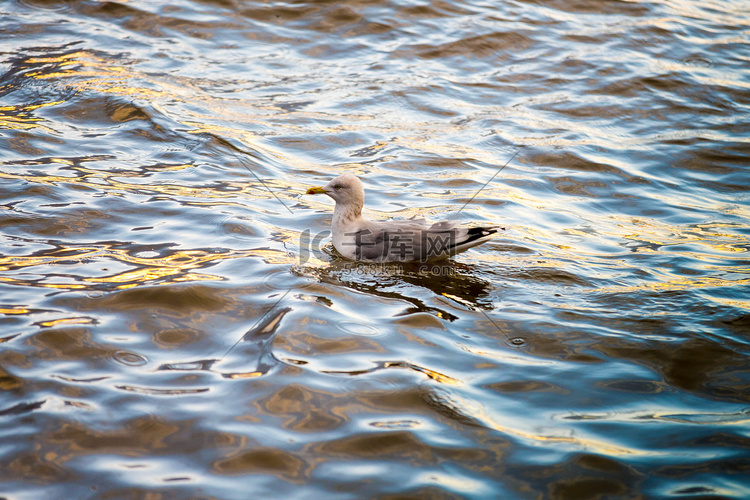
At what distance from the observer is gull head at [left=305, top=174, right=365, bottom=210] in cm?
668

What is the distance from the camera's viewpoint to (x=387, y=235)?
6359 mm

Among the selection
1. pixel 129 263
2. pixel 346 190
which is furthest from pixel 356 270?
pixel 129 263

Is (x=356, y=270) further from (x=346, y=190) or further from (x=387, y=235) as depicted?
(x=346, y=190)

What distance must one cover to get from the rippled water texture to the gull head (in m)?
0.56

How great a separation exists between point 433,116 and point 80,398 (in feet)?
25.4

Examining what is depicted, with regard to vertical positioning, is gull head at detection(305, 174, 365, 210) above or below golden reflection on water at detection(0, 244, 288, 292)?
above

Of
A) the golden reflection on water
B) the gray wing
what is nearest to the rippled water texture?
the golden reflection on water

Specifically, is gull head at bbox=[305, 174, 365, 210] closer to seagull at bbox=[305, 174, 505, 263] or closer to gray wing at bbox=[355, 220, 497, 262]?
seagull at bbox=[305, 174, 505, 263]

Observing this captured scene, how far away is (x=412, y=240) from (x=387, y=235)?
260 mm

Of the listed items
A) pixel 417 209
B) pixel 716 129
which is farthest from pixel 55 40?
pixel 716 129

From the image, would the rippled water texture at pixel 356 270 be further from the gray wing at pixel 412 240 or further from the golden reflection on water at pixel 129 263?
the gray wing at pixel 412 240

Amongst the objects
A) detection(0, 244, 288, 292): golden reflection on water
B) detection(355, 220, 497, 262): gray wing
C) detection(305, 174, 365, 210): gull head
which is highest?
detection(305, 174, 365, 210): gull head

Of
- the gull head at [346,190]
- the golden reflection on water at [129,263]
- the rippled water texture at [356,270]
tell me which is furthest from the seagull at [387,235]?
the golden reflection on water at [129,263]

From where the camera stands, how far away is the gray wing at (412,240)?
6152 mm
